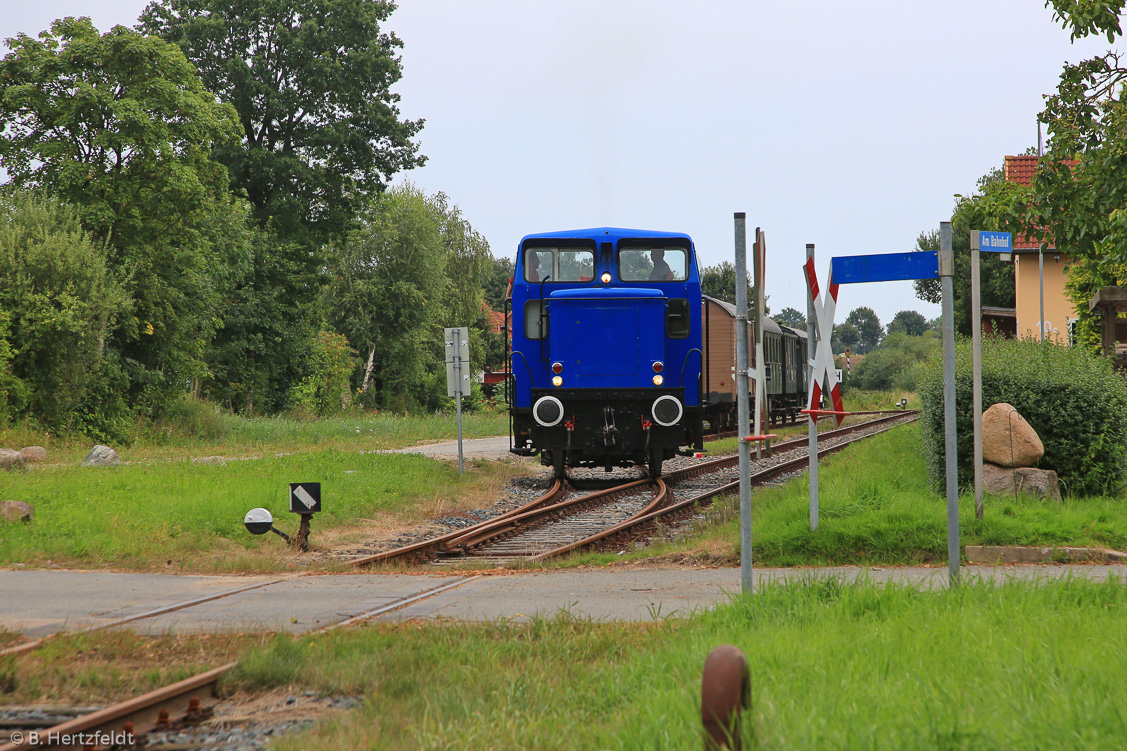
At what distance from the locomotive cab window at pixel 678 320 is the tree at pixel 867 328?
16344cm

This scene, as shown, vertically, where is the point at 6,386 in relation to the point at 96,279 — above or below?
below

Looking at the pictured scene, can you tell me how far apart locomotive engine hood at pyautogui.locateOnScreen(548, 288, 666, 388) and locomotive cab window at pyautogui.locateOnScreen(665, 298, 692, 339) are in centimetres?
21

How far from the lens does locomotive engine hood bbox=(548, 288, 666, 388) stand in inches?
589

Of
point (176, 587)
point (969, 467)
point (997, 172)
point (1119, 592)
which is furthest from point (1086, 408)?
point (997, 172)

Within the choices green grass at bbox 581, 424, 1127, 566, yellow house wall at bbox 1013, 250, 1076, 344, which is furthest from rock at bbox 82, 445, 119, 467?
yellow house wall at bbox 1013, 250, 1076, 344

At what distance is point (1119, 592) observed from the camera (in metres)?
6.13

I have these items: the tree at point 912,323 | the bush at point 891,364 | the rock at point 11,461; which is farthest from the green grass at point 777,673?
the tree at point 912,323

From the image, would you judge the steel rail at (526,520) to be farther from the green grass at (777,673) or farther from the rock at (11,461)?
the rock at (11,461)

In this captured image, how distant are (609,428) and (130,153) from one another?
20.8 metres

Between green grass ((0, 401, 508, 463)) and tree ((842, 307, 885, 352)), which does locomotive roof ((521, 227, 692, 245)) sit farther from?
tree ((842, 307, 885, 352))

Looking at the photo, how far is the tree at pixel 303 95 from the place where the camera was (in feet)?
124

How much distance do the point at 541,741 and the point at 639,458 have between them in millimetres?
12447

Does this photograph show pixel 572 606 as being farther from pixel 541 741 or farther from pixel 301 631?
pixel 541 741

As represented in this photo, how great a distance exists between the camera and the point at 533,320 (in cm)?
1550
